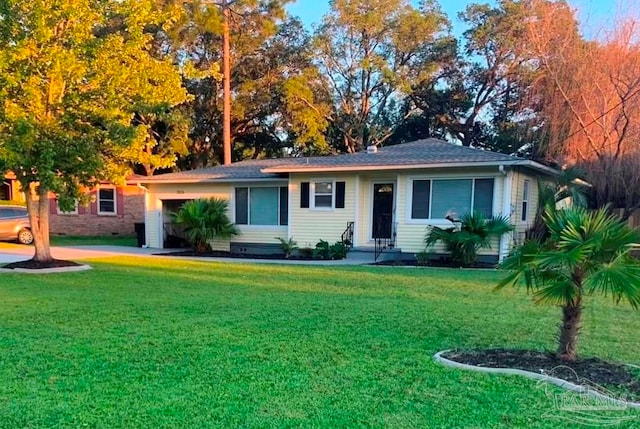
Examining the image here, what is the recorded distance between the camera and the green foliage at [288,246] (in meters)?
14.6

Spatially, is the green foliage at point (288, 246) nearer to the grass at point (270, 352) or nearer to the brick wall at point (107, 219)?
the grass at point (270, 352)

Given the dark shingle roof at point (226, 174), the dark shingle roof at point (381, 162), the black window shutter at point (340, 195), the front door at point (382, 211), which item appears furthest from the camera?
the dark shingle roof at point (226, 174)

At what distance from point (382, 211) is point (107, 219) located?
14190 mm

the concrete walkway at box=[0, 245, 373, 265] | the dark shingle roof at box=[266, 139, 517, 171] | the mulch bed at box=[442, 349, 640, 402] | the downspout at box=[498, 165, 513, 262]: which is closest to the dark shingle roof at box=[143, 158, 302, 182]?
the dark shingle roof at box=[266, 139, 517, 171]

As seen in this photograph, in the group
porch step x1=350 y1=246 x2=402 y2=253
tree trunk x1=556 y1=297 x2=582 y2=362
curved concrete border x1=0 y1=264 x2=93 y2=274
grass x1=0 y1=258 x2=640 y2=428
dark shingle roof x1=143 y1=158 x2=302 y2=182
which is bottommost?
curved concrete border x1=0 y1=264 x2=93 y2=274

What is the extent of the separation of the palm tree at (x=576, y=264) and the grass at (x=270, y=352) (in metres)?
0.77

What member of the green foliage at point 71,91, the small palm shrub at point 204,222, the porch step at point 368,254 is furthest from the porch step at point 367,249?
the green foliage at point 71,91

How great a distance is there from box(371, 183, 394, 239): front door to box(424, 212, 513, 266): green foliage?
8.08 ft

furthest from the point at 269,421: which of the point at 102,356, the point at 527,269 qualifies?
the point at 527,269

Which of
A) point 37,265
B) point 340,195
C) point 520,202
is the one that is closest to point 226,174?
point 340,195

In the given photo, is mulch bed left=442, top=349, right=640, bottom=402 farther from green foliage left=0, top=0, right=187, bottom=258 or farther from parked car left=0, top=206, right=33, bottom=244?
parked car left=0, top=206, right=33, bottom=244

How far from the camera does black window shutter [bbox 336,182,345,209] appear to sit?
570 inches

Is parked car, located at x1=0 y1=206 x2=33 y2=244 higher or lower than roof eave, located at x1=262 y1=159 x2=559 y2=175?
lower

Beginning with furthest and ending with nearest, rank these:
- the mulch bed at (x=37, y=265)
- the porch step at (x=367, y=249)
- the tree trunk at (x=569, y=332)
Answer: the porch step at (x=367, y=249) < the mulch bed at (x=37, y=265) < the tree trunk at (x=569, y=332)
